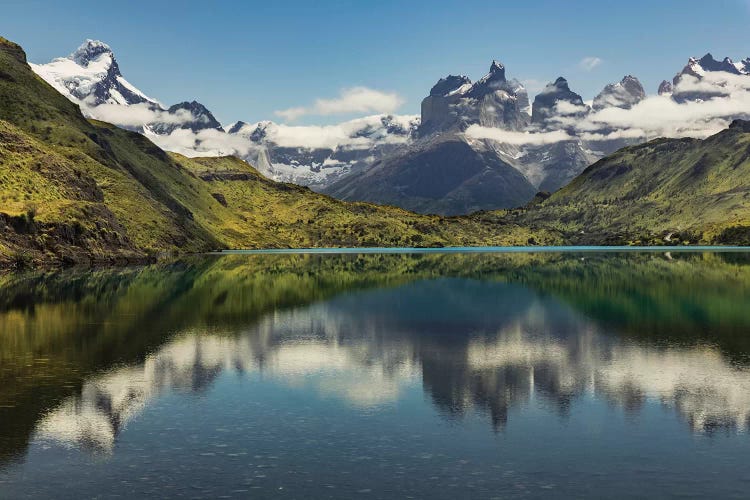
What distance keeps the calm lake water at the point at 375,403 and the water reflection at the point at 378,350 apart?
0.36m

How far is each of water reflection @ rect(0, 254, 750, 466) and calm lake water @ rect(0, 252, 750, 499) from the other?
0.36 meters

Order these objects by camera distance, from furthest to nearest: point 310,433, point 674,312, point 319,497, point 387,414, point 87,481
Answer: point 674,312
point 387,414
point 310,433
point 87,481
point 319,497

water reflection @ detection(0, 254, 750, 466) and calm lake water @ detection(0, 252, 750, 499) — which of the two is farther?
water reflection @ detection(0, 254, 750, 466)

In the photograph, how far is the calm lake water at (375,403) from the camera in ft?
109

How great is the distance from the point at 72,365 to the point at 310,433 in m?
31.8

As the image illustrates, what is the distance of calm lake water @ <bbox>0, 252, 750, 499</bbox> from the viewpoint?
33125 mm

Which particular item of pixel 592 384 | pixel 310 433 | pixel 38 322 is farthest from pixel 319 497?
pixel 38 322

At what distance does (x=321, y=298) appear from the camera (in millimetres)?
133250

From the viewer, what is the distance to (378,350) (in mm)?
72125

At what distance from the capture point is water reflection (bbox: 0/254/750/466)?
47.7m

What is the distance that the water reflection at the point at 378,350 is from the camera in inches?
1879

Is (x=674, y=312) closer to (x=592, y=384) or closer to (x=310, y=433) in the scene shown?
(x=592, y=384)

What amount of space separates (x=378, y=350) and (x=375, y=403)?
77.7 ft

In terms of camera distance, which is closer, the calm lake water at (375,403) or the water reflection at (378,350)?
the calm lake water at (375,403)
